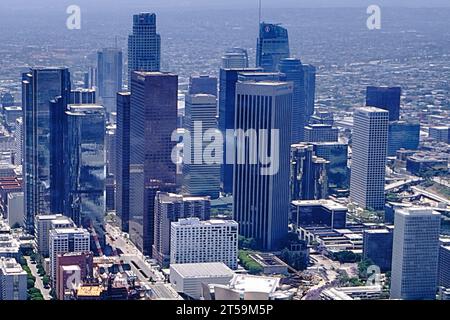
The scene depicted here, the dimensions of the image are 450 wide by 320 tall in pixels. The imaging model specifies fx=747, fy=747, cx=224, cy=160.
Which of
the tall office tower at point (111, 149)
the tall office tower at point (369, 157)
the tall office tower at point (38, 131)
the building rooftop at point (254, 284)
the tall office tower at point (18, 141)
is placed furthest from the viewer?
the tall office tower at point (18, 141)

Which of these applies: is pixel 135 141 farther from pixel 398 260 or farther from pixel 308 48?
pixel 398 260

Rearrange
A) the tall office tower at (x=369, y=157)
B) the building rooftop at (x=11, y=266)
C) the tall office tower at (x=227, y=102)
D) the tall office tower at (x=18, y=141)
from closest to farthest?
the building rooftop at (x=11, y=266)
the tall office tower at (x=227, y=102)
the tall office tower at (x=369, y=157)
the tall office tower at (x=18, y=141)

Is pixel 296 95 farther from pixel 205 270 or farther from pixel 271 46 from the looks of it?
pixel 205 270

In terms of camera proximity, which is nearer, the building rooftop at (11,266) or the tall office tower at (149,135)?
the building rooftop at (11,266)

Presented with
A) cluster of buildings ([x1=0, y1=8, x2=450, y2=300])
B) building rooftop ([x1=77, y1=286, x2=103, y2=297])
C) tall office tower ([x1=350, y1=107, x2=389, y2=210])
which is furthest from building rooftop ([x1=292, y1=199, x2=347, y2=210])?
building rooftop ([x1=77, y1=286, x2=103, y2=297])

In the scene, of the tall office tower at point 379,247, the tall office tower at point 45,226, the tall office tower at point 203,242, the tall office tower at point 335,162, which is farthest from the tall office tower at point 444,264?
the tall office tower at point 335,162

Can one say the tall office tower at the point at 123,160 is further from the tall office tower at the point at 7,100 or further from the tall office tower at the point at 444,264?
the tall office tower at the point at 444,264
